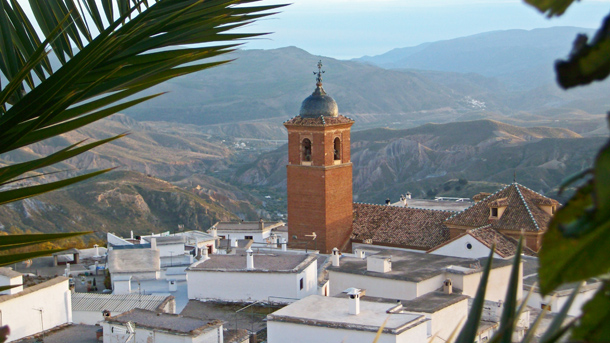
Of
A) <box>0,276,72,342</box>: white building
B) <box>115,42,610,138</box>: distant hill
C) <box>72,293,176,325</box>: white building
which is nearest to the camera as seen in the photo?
<box>0,276,72,342</box>: white building

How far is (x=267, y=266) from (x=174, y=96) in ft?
598

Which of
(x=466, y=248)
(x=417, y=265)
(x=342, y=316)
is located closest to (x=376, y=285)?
(x=417, y=265)

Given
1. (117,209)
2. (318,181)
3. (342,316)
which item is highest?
(318,181)

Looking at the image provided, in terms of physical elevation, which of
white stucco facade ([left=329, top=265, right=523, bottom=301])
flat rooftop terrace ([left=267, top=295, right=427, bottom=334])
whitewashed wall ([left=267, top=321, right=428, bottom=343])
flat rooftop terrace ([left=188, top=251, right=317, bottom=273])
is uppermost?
flat rooftop terrace ([left=267, top=295, right=427, bottom=334])

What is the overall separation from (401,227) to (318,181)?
3.56 meters

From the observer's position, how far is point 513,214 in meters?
25.1

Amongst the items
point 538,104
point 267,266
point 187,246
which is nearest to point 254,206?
point 187,246

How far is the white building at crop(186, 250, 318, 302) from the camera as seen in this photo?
63.7 feet

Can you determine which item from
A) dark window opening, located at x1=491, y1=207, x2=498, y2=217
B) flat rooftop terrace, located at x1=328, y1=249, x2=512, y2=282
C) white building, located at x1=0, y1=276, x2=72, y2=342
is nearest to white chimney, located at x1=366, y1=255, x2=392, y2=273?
flat rooftop terrace, located at x1=328, y1=249, x2=512, y2=282

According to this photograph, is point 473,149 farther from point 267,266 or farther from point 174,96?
point 174,96

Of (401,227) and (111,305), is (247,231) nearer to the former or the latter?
(401,227)

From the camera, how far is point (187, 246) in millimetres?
31250

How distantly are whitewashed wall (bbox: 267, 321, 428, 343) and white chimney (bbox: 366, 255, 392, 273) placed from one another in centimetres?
628

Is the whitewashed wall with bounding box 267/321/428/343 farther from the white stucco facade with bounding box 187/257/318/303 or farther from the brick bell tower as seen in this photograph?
the brick bell tower
